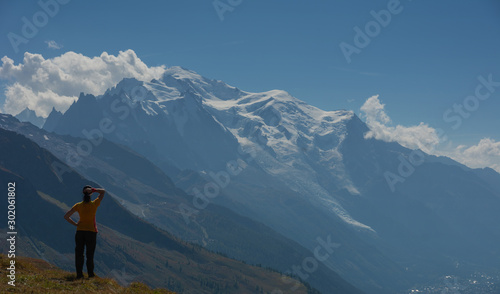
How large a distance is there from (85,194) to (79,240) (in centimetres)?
297

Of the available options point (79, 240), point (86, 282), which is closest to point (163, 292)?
point (86, 282)

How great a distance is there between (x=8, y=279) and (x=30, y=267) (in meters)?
5.20

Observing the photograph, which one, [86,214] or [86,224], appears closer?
[86,214]

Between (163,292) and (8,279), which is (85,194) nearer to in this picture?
(8,279)

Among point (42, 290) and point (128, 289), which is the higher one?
point (128, 289)

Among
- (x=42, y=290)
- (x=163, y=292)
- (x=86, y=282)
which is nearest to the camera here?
(x=42, y=290)

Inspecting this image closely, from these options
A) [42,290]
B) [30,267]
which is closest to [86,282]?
[42,290]

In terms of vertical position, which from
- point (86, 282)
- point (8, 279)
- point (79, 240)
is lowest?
point (8, 279)

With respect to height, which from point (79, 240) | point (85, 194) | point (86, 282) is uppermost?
point (85, 194)

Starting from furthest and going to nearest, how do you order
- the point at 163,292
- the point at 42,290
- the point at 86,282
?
1. the point at 163,292
2. the point at 86,282
3. the point at 42,290

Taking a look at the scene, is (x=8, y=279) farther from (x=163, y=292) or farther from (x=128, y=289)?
(x=163, y=292)

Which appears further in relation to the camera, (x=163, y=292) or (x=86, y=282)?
(x=163, y=292)

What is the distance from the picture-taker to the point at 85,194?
80.8 feet

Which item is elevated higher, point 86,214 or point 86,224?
point 86,214
